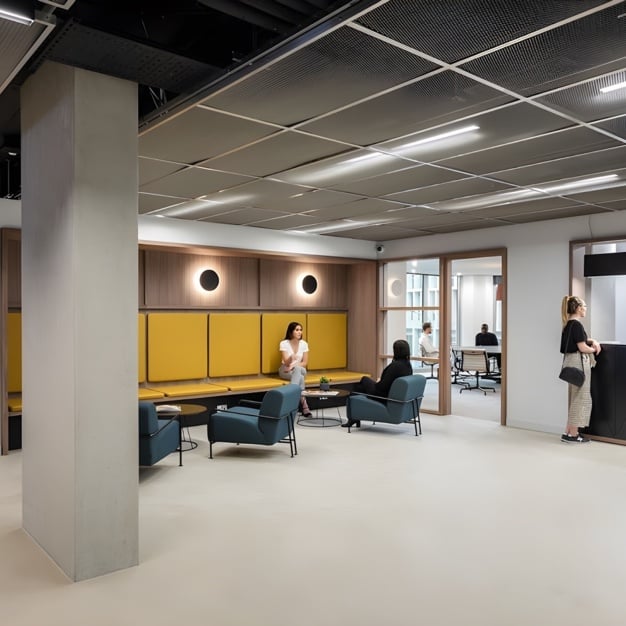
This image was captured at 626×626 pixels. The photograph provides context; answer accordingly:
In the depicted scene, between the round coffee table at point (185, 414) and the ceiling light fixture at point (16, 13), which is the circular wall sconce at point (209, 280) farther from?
the ceiling light fixture at point (16, 13)

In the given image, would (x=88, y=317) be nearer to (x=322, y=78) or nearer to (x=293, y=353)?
(x=322, y=78)

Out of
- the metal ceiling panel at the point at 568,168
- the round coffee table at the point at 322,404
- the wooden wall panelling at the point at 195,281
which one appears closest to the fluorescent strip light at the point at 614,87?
the metal ceiling panel at the point at 568,168

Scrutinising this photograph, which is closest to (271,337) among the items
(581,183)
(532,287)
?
(532,287)

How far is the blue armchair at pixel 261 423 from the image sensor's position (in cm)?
612

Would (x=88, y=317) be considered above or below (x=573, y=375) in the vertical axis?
above

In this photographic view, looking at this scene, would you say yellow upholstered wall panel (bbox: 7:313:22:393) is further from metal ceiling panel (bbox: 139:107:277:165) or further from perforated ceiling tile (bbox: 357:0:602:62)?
perforated ceiling tile (bbox: 357:0:602:62)

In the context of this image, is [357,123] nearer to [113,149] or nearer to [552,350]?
[113,149]

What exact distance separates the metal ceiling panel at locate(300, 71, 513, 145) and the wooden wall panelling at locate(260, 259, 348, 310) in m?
A: 5.21

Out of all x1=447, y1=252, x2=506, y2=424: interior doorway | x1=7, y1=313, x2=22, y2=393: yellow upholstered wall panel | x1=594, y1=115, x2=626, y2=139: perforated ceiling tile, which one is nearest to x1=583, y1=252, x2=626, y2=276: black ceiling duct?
x1=447, y1=252, x2=506, y2=424: interior doorway

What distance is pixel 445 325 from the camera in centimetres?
923

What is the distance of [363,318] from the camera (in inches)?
405

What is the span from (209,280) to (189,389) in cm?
175

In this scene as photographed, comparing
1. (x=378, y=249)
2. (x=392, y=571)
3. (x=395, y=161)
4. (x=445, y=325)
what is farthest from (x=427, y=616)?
(x=378, y=249)

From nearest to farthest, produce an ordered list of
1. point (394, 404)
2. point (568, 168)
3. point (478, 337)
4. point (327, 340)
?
point (568, 168), point (394, 404), point (327, 340), point (478, 337)
